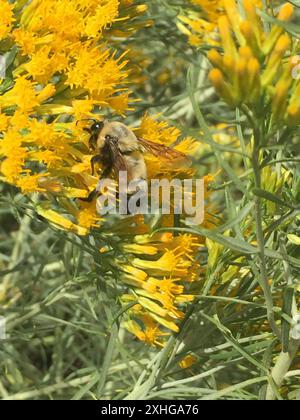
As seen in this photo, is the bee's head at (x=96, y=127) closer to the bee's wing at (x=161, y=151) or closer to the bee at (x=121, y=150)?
the bee at (x=121, y=150)

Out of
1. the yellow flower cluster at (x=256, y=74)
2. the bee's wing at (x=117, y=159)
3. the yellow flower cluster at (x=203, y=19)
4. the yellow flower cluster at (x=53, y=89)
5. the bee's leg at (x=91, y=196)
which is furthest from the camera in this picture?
the yellow flower cluster at (x=203, y=19)

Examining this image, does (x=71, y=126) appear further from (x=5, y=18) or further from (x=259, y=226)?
(x=259, y=226)

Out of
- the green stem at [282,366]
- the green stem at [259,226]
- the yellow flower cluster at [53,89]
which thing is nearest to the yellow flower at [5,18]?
the yellow flower cluster at [53,89]

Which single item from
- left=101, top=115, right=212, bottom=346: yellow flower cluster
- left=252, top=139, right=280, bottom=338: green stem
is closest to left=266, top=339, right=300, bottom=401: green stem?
left=252, top=139, right=280, bottom=338: green stem
